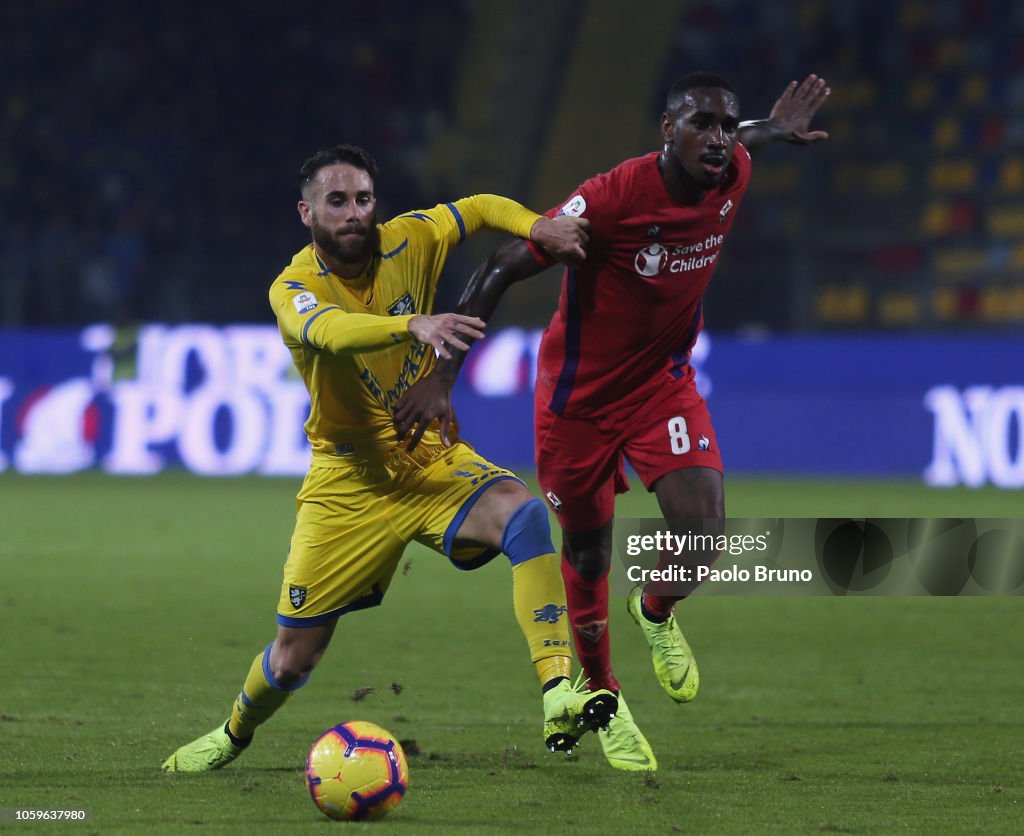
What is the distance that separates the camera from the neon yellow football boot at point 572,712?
479cm

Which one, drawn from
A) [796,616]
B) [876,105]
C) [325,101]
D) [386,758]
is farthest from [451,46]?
[386,758]

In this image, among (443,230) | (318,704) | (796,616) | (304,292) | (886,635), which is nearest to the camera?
(304,292)

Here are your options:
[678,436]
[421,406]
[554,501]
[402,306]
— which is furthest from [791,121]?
[421,406]

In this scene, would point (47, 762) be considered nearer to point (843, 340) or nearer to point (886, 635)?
point (886, 635)

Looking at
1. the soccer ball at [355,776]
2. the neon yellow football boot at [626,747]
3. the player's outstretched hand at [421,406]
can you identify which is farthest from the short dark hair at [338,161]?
the neon yellow football boot at [626,747]

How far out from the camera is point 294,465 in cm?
1630

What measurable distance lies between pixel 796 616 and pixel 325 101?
14279 mm

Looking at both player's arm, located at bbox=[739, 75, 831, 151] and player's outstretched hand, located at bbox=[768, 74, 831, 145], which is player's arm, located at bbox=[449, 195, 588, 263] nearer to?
player's arm, located at bbox=[739, 75, 831, 151]

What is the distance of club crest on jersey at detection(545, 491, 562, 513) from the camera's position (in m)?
5.82

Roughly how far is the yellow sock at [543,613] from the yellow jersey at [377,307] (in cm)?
61

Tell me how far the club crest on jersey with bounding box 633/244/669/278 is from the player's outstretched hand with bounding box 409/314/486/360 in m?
1.23

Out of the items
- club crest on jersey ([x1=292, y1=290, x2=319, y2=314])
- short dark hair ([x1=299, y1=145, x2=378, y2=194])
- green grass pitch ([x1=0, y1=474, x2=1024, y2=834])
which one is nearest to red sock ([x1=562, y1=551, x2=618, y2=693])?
green grass pitch ([x1=0, y1=474, x2=1024, y2=834])

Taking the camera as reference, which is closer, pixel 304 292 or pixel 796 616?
pixel 304 292

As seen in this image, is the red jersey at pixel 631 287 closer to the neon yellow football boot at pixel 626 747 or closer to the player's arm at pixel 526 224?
the player's arm at pixel 526 224
